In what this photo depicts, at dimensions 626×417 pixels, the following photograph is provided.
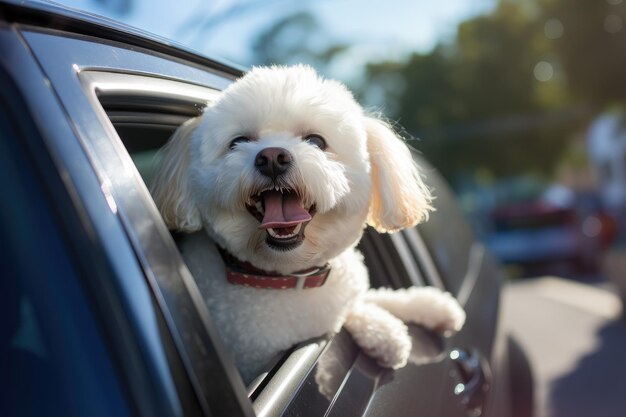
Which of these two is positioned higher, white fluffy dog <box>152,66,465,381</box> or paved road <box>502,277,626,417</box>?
white fluffy dog <box>152,66,465,381</box>

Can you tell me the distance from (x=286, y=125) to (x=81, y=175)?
94cm

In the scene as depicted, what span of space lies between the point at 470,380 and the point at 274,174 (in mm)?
1117

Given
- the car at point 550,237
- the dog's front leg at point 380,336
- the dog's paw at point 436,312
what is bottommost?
the car at point 550,237

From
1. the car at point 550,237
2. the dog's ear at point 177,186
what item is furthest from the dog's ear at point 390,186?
the car at point 550,237

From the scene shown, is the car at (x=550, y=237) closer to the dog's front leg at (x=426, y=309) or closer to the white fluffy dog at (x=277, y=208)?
the dog's front leg at (x=426, y=309)

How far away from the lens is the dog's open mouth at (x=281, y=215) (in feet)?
6.10

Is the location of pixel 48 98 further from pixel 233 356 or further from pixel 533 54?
pixel 533 54

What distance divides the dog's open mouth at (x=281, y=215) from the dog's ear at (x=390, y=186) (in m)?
0.32

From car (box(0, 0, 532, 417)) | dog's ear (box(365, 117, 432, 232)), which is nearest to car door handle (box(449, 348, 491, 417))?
dog's ear (box(365, 117, 432, 232))

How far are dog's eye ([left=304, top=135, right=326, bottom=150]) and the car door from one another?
30cm

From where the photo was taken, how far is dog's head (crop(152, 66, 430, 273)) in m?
1.84

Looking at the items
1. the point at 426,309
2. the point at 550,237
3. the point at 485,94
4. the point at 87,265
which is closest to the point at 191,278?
the point at 87,265

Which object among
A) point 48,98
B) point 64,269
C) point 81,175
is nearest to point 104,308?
point 64,269

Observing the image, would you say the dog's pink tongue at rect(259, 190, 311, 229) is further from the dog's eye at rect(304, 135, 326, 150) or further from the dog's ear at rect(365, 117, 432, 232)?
the dog's ear at rect(365, 117, 432, 232)
